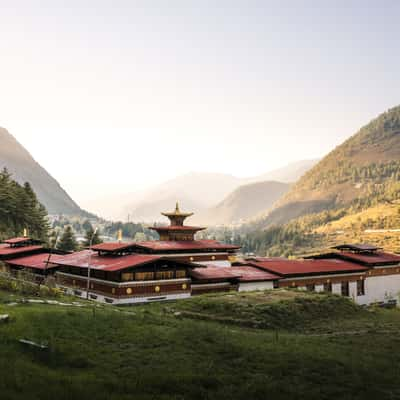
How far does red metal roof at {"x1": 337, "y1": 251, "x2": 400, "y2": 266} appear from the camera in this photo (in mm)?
62875

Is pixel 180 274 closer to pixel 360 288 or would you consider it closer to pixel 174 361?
pixel 174 361

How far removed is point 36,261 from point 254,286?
959 inches

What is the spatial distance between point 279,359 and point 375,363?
4.29 meters

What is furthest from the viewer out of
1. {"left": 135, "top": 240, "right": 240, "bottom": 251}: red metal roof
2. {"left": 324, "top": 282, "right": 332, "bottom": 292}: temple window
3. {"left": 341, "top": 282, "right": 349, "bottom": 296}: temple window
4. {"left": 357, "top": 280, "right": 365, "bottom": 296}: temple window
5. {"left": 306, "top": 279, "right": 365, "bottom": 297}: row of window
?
{"left": 357, "top": 280, "right": 365, "bottom": 296}: temple window

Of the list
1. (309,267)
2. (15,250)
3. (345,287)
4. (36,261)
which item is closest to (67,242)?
(15,250)

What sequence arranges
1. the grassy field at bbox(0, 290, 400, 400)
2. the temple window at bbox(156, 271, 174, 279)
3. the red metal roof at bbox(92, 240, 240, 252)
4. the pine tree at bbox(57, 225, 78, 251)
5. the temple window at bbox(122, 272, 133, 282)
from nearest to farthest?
the grassy field at bbox(0, 290, 400, 400), the temple window at bbox(122, 272, 133, 282), the temple window at bbox(156, 271, 174, 279), the red metal roof at bbox(92, 240, 240, 252), the pine tree at bbox(57, 225, 78, 251)

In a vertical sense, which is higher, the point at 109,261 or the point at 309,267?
the point at 109,261

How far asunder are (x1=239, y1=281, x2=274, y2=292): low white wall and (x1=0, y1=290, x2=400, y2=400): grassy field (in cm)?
2051

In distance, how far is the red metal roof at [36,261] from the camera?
4894 centimetres

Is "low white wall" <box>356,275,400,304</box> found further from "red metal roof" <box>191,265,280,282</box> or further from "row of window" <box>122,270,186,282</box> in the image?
"row of window" <box>122,270,186,282</box>

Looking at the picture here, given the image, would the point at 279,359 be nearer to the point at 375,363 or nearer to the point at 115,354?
the point at 375,363

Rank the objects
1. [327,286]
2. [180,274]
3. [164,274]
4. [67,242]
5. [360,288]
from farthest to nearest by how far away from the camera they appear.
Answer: [67,242]
[360,288]
[327,286]
[180,274]
[164,274]

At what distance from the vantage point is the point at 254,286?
48.9 metres

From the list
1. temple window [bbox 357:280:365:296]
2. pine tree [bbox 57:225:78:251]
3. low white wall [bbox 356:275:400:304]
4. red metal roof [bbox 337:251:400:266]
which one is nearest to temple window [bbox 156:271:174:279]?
temple window [bbox 357:280:365:296]
